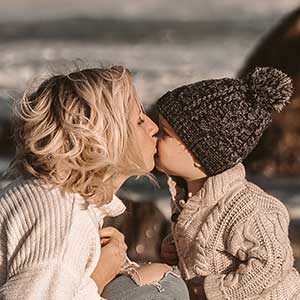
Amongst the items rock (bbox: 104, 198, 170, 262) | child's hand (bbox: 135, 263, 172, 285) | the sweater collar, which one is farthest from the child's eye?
rock (bbox: 104, 198, 170, 262)

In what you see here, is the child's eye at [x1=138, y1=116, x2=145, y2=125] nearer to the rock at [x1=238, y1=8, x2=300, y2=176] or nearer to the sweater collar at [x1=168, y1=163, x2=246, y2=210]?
the sweater collar at [x1=168, y1=163, x2=246, y2=210]

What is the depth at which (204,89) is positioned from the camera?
3.38m

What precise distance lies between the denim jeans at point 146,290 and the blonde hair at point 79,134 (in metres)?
0.28

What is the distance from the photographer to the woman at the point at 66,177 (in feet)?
9.51

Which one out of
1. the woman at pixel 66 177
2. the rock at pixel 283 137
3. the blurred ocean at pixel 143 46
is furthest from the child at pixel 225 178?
the blurred ocean at pixel 143 46

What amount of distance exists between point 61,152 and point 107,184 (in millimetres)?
173

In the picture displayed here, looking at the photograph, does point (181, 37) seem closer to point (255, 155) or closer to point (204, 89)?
point (255, 155)

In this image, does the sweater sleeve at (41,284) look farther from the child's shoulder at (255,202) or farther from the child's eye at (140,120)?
the child's shoulder at (255,202)

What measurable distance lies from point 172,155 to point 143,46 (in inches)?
294

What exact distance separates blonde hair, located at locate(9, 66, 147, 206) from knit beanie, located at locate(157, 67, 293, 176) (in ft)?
0.99

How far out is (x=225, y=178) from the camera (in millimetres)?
3404

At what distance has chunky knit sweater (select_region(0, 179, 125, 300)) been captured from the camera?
2881mm

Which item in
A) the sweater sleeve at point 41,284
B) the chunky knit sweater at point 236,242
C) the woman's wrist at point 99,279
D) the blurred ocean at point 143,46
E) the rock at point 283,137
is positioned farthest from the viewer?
the blurred ocean at point 143,46

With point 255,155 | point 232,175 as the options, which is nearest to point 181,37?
point 255,155
